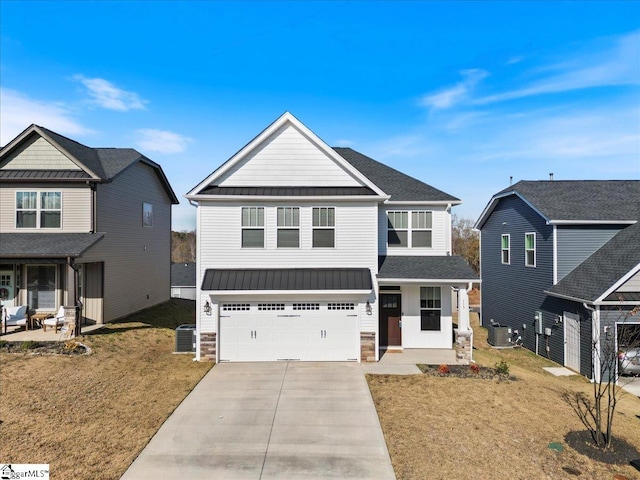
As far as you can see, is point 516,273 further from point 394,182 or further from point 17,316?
point 17,316

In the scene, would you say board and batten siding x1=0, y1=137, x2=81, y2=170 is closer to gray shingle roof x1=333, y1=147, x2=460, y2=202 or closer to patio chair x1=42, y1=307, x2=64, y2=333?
patio chair x1=42, y1=307, x2=64, y2=333

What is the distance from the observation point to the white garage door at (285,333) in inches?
555

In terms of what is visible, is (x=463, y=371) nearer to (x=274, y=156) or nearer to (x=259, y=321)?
(x=259, y=321)

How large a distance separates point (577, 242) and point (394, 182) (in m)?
7.86

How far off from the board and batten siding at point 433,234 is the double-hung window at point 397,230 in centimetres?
16

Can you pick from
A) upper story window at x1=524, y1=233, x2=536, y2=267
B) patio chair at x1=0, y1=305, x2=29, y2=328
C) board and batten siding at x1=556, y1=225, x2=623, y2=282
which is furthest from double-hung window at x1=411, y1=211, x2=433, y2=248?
patio chair at x1=0, y1=305, x2=29, y2=328

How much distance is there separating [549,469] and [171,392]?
926 cm

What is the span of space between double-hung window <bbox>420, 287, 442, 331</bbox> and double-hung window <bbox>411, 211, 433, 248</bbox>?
6.12 ft

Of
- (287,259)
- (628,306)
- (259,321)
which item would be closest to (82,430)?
(259,321)

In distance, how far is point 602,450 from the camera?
8.00m

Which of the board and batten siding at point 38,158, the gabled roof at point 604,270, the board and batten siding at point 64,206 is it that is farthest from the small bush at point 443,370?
the board and batten siding at point 38,158

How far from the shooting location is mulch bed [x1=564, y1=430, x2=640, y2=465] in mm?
7715

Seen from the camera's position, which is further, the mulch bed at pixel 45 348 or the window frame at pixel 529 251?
the window frame at pixel 529 251

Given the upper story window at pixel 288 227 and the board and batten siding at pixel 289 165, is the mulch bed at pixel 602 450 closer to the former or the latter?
the upper story window at pixel 288 227
